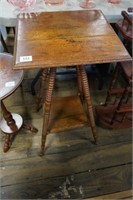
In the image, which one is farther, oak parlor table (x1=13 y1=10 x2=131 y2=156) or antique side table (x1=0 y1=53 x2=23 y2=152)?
antique side table (x1=0 y1=53 x2=23 y2=152)

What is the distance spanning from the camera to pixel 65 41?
781 millimetres

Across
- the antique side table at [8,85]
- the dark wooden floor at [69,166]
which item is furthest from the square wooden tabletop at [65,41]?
the dark wooden floor at [69,166]

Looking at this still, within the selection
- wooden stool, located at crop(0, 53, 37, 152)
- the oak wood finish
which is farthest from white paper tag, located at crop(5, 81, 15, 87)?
the oak wood finish

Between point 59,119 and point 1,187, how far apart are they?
51 centimetres

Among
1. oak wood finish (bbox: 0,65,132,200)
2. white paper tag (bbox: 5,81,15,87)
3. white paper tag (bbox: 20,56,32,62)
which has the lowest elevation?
oak wood finish (bbox: 0,65,132,200)

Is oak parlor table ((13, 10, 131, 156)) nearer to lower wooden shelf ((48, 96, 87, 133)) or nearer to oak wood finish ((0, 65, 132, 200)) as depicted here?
lower wooden shelf ((48, 96, 87, 133))

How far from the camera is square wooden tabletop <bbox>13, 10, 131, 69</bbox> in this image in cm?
70

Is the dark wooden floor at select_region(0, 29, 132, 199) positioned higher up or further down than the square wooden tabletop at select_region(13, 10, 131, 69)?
further down

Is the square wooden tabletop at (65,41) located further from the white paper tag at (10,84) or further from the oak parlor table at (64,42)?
the white paper tag at (10,84)

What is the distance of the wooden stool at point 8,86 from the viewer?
2.73 feet

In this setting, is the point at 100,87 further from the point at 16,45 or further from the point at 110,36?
the point at 16,45

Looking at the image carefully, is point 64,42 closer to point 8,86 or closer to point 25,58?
point 25,58

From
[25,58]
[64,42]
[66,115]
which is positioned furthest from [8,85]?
[66,115]

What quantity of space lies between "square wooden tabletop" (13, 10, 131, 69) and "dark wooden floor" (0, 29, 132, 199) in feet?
2.27
